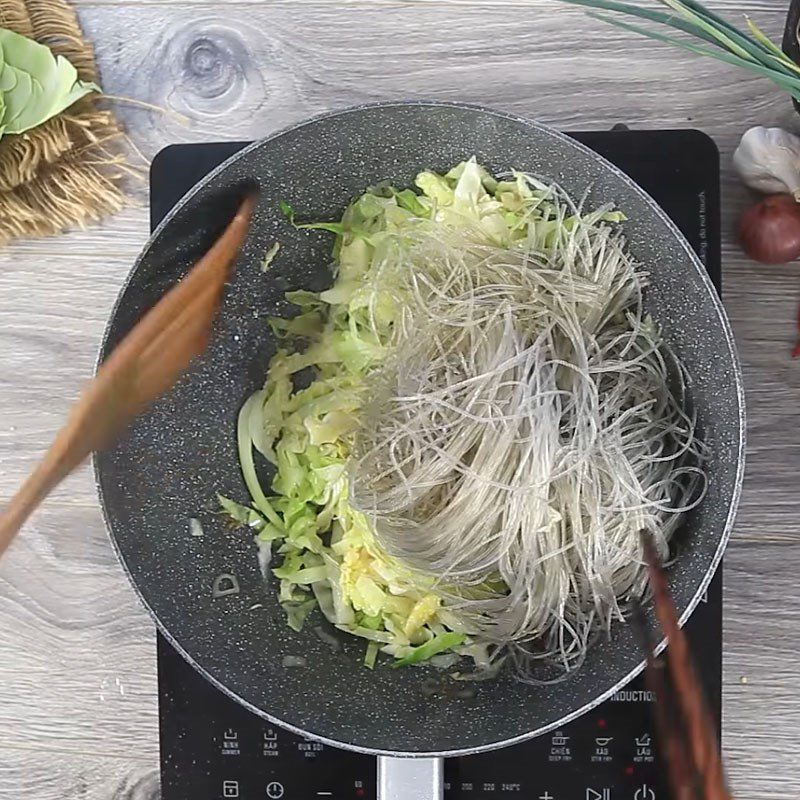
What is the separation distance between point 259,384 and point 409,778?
13.4 inches

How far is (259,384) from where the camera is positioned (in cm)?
88

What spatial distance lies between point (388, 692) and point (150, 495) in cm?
24

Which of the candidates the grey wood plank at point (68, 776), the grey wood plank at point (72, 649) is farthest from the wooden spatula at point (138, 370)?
the grey wood plank at point (68, 776)

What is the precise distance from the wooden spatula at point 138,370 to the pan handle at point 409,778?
30 cm

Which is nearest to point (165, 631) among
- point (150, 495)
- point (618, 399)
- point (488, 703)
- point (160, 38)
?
point (150, 495)

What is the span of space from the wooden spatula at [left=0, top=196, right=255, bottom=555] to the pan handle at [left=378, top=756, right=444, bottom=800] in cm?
30

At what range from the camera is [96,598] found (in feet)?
2.90

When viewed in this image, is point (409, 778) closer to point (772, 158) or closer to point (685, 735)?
point (685, 735)

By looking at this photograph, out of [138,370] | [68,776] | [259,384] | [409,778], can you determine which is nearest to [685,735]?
[409,778]

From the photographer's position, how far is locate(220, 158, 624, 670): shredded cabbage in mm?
820

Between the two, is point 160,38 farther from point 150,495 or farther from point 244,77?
point 150,495

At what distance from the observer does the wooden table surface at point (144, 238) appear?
0.85 metres

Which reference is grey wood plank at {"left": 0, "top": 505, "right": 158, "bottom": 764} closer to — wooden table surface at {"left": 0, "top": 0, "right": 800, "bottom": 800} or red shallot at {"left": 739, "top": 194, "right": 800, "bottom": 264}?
wooden table surface at {"left": 0, "top": 0, "right": 800, "bottom": 800}

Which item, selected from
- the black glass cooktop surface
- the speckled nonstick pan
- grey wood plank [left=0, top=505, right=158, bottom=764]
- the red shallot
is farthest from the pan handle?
the red shallot
